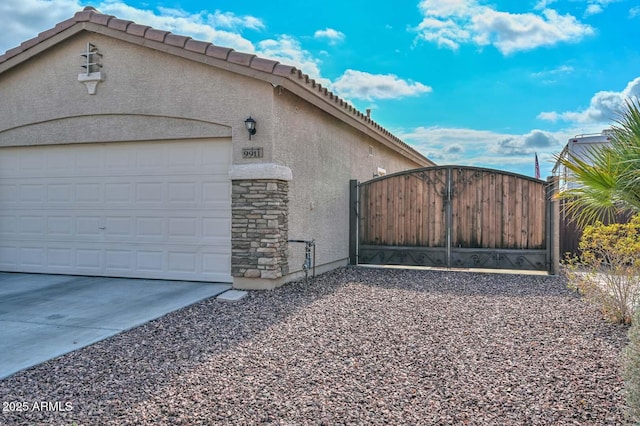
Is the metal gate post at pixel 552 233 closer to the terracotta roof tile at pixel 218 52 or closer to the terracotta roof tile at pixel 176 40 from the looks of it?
the terracotta roof tile at pixel 218 52

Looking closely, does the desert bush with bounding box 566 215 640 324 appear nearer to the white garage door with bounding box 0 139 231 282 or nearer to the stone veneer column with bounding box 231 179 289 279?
the stone veneer column with bounding box 231 179 289 279

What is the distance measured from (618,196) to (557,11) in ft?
21.1

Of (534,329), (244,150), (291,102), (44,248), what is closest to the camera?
(534,329)

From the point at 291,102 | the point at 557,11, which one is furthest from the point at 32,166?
the point at 557,11

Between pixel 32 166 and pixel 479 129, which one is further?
pixel 479 129

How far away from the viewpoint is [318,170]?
9.74 m

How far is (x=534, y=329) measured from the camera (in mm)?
5684

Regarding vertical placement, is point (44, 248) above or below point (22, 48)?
below

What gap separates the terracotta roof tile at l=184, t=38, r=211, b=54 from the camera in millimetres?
7773

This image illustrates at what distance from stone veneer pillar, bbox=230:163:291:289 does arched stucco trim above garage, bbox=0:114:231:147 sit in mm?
962

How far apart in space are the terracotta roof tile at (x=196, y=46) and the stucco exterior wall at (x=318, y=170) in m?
1.37

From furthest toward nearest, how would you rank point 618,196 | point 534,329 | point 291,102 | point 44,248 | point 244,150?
point 44,248
point 291,102
point 244,150
point 534,329
point 618,196

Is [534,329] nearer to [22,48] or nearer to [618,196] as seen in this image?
[618,196]

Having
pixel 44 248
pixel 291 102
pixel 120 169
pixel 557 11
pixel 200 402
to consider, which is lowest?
pixel 200 402
